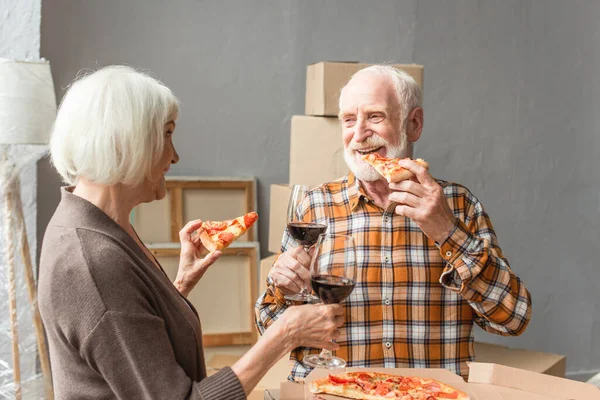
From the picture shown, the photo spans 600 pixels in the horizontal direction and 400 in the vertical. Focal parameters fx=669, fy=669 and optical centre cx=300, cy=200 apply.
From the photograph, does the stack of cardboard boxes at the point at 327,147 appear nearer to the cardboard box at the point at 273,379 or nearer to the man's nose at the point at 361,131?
the cardboard box at the point at 273,379

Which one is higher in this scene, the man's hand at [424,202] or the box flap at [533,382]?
the man's hand at [424,202]

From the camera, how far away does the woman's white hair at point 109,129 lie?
49.3 inches

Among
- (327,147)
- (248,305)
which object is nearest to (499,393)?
(327,147)

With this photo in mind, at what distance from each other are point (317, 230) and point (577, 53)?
9.57ft

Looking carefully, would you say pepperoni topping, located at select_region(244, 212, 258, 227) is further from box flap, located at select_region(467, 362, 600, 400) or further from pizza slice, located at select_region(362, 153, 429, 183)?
box flap, located at select_region(467, 362, 600, 400)

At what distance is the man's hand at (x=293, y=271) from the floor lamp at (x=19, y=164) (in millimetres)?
1550

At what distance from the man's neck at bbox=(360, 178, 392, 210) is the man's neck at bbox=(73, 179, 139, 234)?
2.88 feet

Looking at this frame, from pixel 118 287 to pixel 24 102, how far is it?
1614 millimetres

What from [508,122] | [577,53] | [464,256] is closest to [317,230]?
[464,256]

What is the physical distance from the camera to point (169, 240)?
3.34 meters

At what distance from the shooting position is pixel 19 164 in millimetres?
2824

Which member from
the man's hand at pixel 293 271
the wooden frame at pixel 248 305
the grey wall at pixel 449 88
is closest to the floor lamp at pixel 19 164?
the grey wall at pixel 449 88

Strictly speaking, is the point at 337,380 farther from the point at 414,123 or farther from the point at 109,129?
the point at 414,123

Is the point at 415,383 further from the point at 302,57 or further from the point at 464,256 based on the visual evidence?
the point at 302,57
